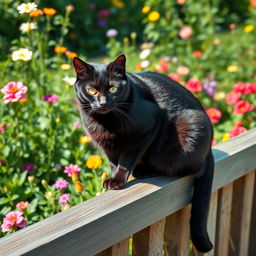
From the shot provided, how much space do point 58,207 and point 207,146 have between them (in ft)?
2.27

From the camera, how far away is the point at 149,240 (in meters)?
1.61

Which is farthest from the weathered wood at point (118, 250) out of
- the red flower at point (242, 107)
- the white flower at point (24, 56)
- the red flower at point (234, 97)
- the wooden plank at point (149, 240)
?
the red flower at point (234, 97)

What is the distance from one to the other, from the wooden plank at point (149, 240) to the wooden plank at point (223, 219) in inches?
16.7

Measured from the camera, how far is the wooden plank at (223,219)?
1.98 metres

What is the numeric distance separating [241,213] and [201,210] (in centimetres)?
47

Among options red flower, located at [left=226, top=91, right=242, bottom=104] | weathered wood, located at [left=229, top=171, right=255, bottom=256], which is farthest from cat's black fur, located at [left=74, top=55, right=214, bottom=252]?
red flower, located at [left=226, top=91, right=242, bottom=104]

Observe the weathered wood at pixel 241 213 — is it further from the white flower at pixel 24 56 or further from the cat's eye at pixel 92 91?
the white flower at pixel 24 56

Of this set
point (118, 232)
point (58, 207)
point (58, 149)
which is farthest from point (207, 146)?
point (58, 149)

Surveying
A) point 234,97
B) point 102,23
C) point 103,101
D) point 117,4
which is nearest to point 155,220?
point 103,101

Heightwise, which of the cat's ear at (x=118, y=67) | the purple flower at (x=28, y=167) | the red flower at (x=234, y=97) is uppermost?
the cat's ear at (x=118, y=67)

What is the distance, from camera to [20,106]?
2.32 meters

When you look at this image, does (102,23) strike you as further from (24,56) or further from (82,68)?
(82,68)

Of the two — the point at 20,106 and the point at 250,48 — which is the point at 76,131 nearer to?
the point at 20,106

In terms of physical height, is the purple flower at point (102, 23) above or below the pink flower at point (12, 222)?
above
